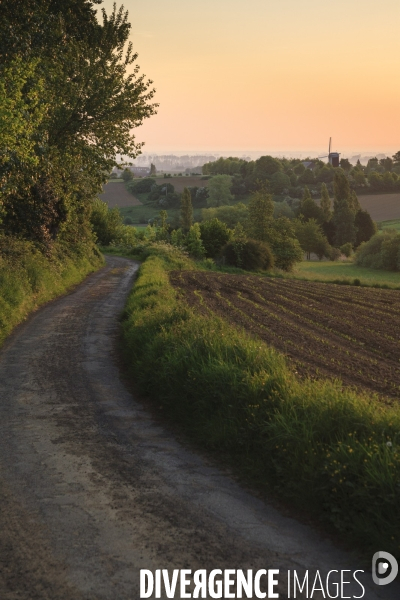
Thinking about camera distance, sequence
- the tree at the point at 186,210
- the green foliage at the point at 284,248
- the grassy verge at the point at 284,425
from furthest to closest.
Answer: the tree at the point at 186,210, the green foliage at the point at 284,248, the grassy verge at the point at 284,425

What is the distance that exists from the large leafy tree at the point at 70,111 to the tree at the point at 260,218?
141 feet

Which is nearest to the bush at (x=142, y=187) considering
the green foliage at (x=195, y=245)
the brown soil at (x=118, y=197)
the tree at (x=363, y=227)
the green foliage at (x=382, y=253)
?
the brown soil at (x=118, y=197)

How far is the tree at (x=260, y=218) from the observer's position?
73875 millimetres

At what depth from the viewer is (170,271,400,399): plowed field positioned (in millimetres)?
12906

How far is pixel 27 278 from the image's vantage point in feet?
71.5

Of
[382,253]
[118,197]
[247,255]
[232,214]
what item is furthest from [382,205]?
[247,255]

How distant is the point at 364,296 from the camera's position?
106 feet

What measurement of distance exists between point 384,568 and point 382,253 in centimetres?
8742

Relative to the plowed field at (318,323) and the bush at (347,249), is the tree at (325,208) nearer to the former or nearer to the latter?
the bush at (347,249)

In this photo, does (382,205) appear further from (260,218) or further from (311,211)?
(260,218)

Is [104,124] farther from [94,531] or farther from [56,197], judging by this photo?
[94,531]

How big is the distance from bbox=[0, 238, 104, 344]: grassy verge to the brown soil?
13373cm

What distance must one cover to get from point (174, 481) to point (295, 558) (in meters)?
2.01

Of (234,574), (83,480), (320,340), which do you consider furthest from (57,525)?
(320,340)
